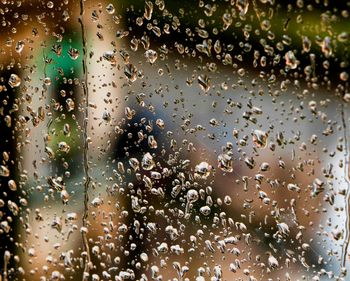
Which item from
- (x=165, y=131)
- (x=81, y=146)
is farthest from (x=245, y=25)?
(x=81, y=146)

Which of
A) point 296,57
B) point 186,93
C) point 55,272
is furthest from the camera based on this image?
point 55,272

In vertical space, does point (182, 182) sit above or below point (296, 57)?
below

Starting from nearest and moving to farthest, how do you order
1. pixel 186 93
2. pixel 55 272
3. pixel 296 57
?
pixel 296 57 → pixel 186 93 → pixel 55 272

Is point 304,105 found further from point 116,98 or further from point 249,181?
point 116,98

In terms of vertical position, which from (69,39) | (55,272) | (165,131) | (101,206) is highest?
(69,39)

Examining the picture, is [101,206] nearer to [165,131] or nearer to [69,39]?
[165,131]

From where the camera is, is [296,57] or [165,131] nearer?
[296,57]

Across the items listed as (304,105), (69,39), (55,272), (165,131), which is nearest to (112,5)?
(69,39)
